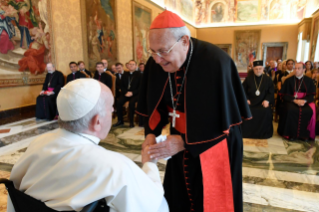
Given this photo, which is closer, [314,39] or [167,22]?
[167,22]

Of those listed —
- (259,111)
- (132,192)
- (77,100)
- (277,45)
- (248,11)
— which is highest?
(248,11)

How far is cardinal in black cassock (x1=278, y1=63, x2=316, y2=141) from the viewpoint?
15.6 ft

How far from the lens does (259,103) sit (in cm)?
531

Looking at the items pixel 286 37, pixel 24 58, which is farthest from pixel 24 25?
pixel 286 37

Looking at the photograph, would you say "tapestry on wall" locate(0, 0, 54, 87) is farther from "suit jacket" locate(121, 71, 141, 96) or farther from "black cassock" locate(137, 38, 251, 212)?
"black cassock" locate(137, 38, 251, 212)

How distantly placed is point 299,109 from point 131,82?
4.36 m

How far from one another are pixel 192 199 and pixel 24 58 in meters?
6.81

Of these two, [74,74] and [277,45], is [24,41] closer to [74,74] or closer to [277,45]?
[74,74]

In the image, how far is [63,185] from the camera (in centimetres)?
91

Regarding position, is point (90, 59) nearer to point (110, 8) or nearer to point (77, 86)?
point (110, 8)

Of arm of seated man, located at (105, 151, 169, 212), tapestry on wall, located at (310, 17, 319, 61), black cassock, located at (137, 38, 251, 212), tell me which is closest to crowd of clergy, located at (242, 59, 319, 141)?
black cassock, located at (137, 38, 251, 212)

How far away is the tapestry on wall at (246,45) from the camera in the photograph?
19.8 metres

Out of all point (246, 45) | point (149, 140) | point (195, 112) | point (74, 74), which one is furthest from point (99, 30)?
point (246, 45)

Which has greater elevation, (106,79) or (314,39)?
(314,39)
